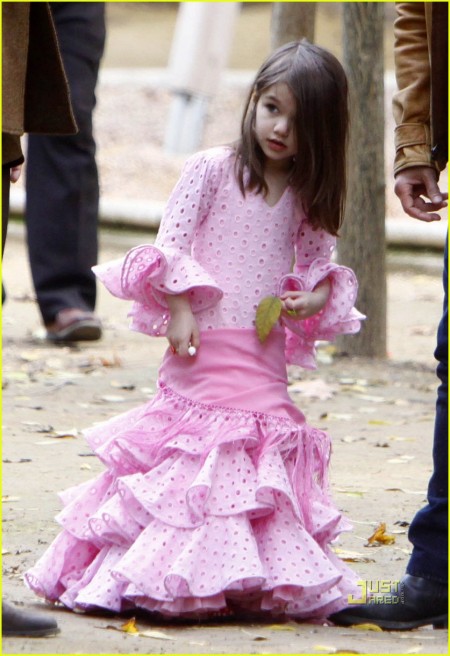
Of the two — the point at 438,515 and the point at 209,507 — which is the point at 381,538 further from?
the point at 209,507

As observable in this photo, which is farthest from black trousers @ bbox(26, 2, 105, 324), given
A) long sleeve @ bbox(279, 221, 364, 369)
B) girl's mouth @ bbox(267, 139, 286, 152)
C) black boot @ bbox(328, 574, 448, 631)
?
black boot @ bbox(328, 574, 448, 631)

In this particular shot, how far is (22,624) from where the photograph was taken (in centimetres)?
278

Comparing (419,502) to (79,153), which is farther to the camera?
(79,153)

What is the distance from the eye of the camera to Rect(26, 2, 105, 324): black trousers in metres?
6.78

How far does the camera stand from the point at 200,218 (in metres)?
3.27

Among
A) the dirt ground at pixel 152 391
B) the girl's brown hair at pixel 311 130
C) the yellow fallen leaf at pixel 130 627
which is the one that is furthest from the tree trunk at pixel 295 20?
the yellow fallen leaf at pixel 130 627

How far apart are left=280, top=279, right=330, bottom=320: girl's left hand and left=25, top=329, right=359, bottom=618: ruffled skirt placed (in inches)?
3.1

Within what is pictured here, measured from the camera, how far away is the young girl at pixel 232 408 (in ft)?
9.95

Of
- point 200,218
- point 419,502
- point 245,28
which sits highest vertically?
point 245,28

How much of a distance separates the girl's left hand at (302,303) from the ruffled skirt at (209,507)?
0.26 ft

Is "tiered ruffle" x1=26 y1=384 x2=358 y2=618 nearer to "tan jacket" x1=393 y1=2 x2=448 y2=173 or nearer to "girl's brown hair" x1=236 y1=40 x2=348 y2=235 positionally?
"girl's brown hair" x1=236 y1=40 x2=348 y2=235

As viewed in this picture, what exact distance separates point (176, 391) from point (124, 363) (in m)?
3.31

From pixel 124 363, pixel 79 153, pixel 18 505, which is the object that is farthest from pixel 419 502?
pixel 79 153

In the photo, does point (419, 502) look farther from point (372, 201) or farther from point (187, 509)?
point (372, 201)
